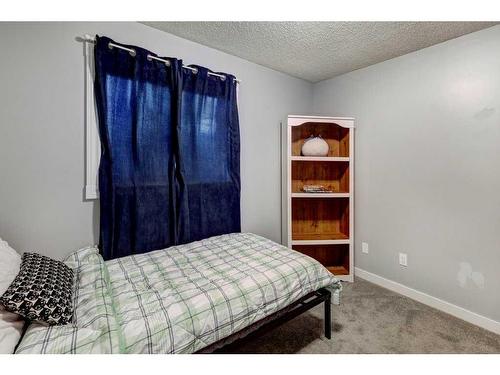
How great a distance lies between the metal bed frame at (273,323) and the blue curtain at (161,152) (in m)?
1.02

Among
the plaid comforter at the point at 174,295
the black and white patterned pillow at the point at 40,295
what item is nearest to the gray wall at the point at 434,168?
the plaid comforter at the point at 174,295

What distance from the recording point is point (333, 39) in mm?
2154

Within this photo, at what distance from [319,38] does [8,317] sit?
261 cm

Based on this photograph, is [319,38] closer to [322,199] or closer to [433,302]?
[322,199]

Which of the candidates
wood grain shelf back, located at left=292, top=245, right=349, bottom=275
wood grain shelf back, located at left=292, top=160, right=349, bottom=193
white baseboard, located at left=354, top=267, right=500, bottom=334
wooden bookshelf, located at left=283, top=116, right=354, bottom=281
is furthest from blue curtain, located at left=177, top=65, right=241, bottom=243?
white baseboard, located at left=354, top=267, right=500, bottom=334

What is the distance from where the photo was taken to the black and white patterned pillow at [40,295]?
0.97 m

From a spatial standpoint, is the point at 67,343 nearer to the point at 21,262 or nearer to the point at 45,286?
the point at 45,286

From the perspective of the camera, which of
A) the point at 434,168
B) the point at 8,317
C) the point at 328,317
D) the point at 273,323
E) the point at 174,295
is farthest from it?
the point at 434,168

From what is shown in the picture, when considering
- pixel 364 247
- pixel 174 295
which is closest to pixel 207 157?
pixel 174 295

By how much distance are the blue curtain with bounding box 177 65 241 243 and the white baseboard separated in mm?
1545

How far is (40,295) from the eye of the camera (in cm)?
103

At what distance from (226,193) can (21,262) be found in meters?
1.54

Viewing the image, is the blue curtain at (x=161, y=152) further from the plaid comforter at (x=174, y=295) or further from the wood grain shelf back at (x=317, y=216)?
the wood grain shelf back at (x=317, y=216)
